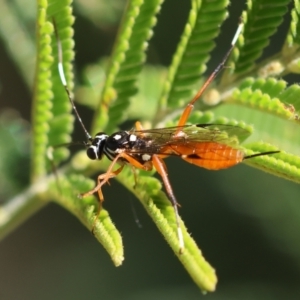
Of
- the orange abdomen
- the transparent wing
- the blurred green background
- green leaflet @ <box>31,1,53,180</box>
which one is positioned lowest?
the blurred green background

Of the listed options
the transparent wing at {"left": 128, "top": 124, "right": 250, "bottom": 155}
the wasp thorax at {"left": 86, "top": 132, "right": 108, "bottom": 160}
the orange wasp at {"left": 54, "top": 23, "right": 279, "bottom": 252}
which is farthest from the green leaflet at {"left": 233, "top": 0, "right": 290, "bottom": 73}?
the wasp thorax at {"left": 86, "top": 132, "right": 108, "bottom": 160}

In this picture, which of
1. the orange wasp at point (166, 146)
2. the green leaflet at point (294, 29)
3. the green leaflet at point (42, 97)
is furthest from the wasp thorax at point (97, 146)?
the green leaflet at point (294, 29)

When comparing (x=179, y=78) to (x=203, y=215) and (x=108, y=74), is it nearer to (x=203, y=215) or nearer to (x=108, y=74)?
(x=108, y=74)

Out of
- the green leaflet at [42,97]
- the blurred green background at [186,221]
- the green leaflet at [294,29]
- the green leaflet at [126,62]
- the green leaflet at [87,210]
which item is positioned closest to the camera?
the green leaflet at [87,210]

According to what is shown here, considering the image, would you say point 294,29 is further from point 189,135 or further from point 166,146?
point 166,146

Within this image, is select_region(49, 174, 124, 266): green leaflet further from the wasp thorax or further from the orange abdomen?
the orange abdomen

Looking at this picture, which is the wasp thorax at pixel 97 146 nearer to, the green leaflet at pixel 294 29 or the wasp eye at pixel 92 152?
the wasp eye at pixel 92 152

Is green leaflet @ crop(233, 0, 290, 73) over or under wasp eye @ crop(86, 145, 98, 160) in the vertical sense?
over

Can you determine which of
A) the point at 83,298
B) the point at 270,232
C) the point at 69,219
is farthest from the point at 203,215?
the point at 69,219

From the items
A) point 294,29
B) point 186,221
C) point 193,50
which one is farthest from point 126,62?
point 186,221
